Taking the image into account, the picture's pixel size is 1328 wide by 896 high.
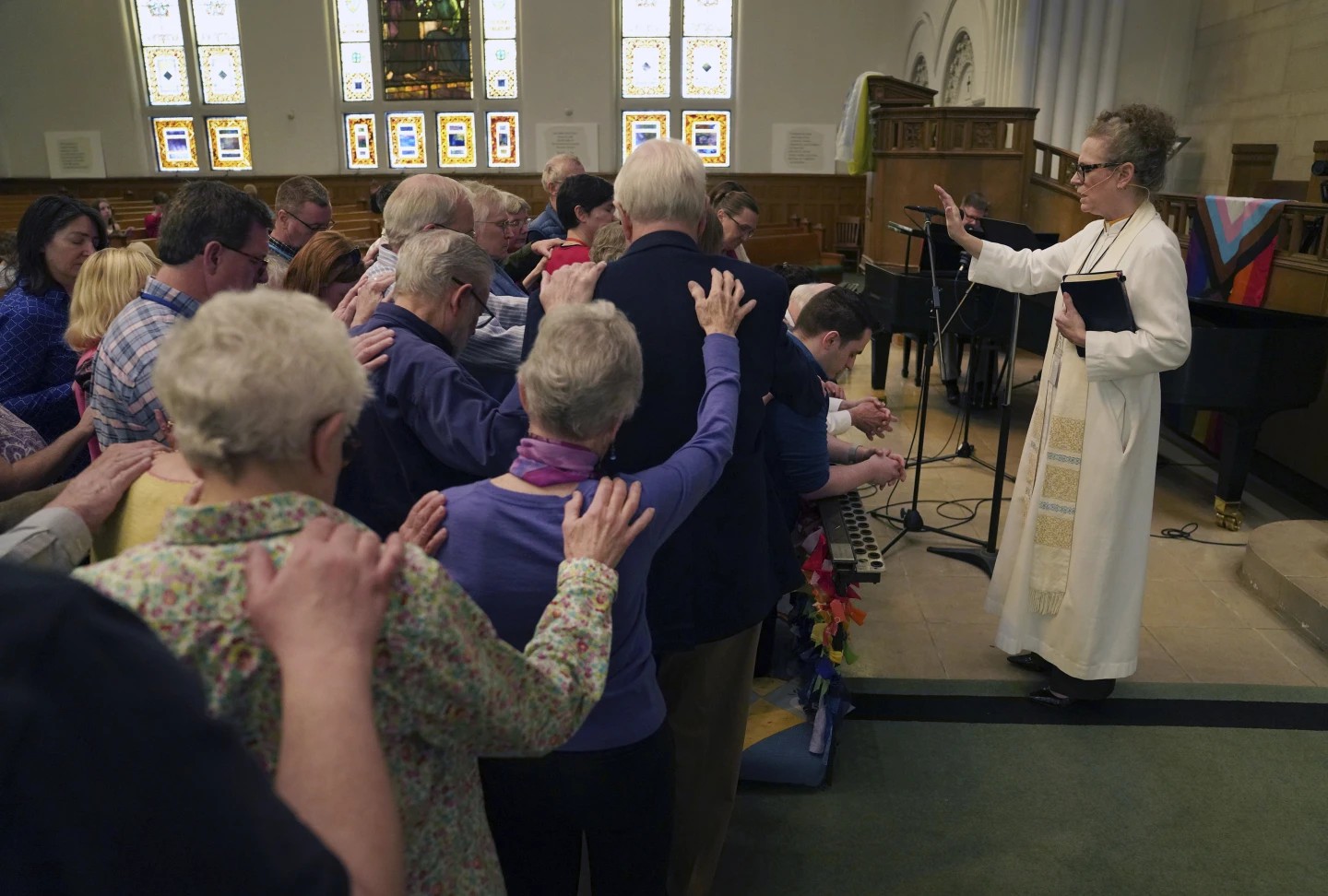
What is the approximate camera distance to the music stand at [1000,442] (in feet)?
11.7

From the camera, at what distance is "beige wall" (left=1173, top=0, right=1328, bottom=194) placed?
7059mm

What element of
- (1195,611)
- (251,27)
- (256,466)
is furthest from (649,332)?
(251,27)

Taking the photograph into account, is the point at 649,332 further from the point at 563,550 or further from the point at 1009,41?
the point at 1009,41

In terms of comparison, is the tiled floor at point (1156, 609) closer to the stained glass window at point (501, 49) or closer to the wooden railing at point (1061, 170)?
the wooden railing at point (1061, 170)

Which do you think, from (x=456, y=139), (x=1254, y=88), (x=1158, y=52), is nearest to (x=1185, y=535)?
(x=1254, y=88)

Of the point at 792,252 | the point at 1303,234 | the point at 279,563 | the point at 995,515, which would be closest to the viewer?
the point at 279,563

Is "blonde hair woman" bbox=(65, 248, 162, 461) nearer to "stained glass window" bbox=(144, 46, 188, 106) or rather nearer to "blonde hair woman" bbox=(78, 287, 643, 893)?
"blonde hair woman" bbox=(78, 287, 643, 893)

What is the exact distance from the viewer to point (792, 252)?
11562 millimetres

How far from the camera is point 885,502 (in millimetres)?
4812

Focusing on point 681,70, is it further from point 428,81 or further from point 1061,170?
point 1061,170

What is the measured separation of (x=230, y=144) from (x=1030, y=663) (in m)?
15.4

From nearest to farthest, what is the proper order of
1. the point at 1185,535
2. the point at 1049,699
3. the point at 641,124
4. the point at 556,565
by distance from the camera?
the point at 556,565, the point at 1049,699, the point at 1185,535, the point at 641,124

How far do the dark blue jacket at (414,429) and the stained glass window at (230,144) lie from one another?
49.4 feet

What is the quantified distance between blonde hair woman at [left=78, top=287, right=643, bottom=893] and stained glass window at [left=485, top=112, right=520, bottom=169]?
578 inches
